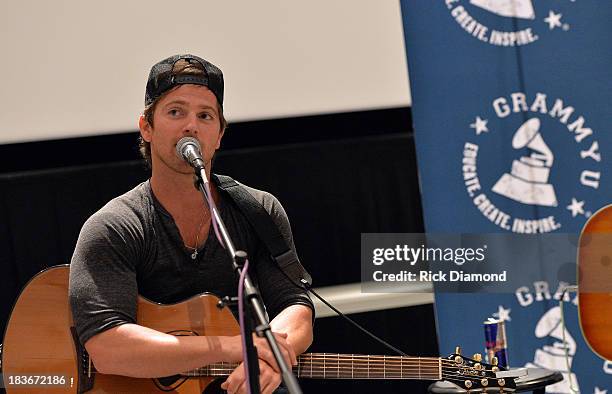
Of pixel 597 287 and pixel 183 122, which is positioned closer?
pixel 183 122

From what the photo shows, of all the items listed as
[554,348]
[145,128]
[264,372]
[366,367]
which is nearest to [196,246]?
[145,128]

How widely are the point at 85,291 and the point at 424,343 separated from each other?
2.26 m

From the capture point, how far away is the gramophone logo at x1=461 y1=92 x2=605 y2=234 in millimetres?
4172

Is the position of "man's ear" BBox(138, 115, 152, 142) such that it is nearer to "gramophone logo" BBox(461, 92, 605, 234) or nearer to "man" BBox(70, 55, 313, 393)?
"man" BBox(70, 55, 313, 393)

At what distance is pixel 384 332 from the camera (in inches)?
182

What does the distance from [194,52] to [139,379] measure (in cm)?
170

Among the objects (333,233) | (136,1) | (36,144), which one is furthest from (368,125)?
(36,144)

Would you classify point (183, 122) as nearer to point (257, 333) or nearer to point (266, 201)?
point (266, 201)

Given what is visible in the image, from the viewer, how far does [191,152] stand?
8.55ft

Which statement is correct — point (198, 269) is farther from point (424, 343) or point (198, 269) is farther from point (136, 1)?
point (424, 343)

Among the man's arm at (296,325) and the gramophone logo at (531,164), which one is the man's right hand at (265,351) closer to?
the man's arm at (296,325)

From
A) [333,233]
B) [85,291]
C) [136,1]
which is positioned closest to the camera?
[85,291]

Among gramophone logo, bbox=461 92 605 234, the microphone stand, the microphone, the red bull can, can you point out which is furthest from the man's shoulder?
gramophone logo, bbox=461 92 605 234

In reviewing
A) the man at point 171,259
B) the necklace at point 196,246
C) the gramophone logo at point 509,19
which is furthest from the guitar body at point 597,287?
the necklace at point 196,246
